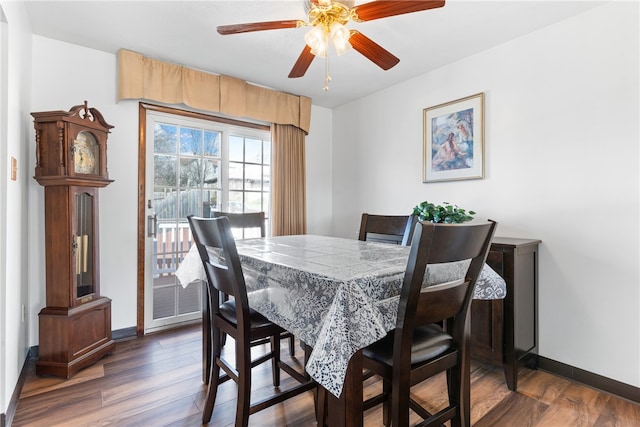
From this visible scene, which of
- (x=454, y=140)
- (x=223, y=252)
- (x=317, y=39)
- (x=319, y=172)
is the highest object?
(x=317, y=39)

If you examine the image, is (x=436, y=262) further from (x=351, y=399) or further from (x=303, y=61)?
(x=303, y=61)

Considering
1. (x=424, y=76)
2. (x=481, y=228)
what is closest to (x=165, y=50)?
(x=424, y=76)

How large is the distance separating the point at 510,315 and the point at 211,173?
277cm

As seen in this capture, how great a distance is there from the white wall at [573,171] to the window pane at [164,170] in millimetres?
2474

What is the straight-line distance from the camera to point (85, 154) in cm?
229

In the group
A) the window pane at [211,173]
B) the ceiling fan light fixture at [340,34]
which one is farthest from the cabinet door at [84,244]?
the ceiling fan light fixture at [340,34]

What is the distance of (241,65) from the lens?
2.89 meters

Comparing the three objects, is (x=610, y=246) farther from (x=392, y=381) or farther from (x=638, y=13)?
(x=392, y=381)

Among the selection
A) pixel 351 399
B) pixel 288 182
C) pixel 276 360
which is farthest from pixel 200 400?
pixel 288 182

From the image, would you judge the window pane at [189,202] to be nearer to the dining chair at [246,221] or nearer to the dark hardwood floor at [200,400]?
the dining chair at [246,221]

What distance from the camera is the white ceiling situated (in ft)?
6.71

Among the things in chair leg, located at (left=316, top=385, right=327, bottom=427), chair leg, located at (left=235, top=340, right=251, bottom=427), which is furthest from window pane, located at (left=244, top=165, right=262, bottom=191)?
chair leg, located at (left=316, top=385, right=327, bottom=427)

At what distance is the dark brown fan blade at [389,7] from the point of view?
1447 millimetres

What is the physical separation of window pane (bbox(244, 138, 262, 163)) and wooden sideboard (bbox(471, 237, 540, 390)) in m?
2.45
